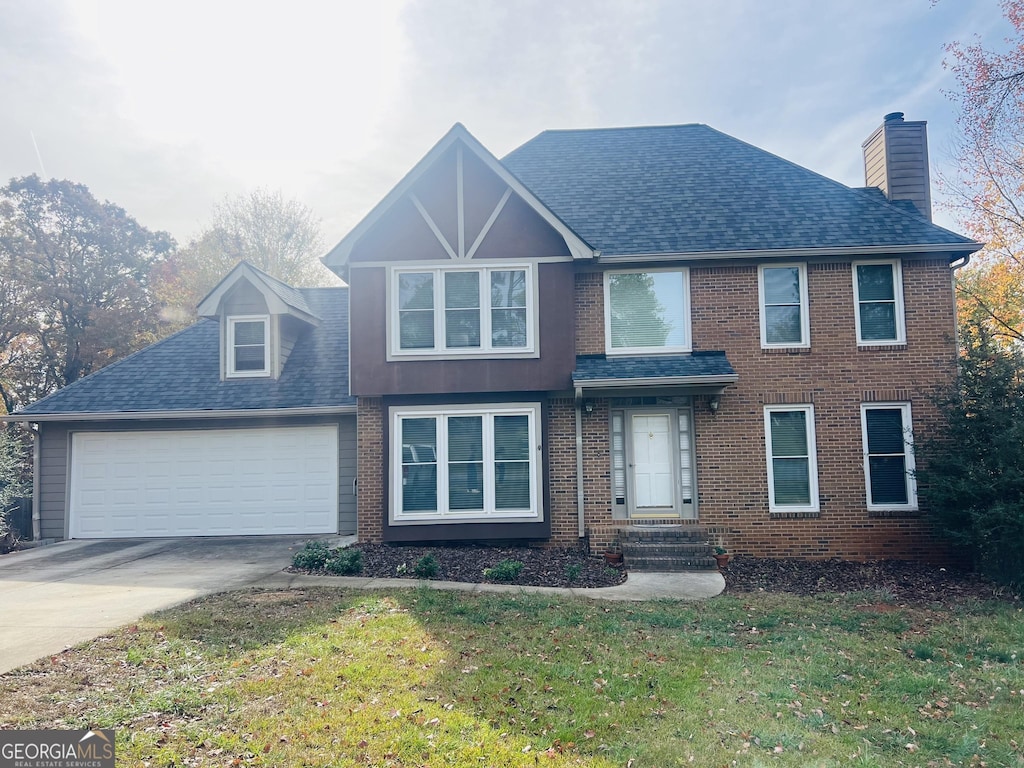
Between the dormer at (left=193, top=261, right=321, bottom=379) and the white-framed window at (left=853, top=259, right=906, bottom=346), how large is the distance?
38.8 feet

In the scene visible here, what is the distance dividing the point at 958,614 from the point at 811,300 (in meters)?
5.95

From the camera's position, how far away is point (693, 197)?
43.3 ft

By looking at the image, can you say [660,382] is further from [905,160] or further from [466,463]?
[905,160]

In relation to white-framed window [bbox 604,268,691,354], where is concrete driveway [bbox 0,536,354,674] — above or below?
below

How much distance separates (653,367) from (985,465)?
5236 millimetres

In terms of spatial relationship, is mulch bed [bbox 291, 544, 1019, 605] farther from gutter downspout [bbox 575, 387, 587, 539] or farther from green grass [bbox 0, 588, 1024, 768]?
green grass [bbox 0, 588, 1024, 768]

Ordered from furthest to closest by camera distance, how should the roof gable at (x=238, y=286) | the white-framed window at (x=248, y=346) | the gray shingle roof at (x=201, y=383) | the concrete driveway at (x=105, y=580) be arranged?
1. the white-framed window at (x=248, y=346)
2. the roof gable at (x=238, y=286)
3. the gray shingle roof at (x=201, y=383)
4. the concrete driveway at (x=105, y=580)

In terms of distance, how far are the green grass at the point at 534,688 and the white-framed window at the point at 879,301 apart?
18.5 feet

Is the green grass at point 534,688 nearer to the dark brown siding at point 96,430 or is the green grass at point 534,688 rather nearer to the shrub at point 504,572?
the shrub at point 504,572

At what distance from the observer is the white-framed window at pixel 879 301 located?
11.8 m

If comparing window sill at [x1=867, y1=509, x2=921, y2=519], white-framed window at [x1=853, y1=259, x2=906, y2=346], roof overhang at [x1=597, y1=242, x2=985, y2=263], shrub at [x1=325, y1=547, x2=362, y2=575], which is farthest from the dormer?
window sill at [x1=867, y1=509, x2=921, y2=519]

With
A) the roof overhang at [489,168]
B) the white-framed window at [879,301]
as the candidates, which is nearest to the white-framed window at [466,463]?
the roof overhang at [489,168]

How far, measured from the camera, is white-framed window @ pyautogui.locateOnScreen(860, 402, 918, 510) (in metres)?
11.5

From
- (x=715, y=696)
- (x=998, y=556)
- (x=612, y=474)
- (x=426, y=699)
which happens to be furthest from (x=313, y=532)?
(x=998, y=556)
